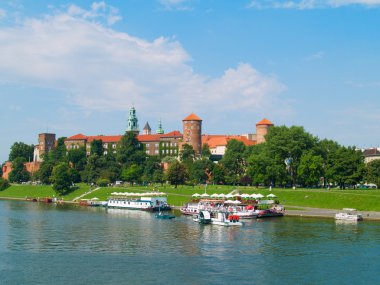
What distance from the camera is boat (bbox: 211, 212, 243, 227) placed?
2562 inches

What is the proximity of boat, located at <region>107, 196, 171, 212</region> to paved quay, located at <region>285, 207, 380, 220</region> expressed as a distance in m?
21.8

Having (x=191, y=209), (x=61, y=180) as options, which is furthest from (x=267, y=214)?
(x=61, y=180)

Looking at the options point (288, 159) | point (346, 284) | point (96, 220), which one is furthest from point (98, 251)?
point (288, 159)

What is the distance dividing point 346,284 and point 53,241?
92.5ft

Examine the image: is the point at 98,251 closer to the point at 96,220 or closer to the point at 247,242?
the point at 247,242

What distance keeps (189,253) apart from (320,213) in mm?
33952

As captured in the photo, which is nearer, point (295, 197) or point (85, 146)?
point (295, 197)

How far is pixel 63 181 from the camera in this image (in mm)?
124125

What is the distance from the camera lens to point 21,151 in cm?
18975

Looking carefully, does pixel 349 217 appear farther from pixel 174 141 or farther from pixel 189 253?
pixel 174 141

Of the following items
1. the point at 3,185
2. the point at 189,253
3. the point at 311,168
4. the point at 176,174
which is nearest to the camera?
the point at 189,253

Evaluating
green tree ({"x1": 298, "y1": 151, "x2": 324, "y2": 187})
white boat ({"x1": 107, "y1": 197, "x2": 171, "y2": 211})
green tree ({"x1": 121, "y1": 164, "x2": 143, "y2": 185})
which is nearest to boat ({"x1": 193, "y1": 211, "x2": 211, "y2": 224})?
white boat ({"x1": 107, "y1": 197, "x2": 171, "y2": 211})

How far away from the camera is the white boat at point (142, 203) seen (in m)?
90.6

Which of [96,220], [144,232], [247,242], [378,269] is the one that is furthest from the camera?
[96,220]
